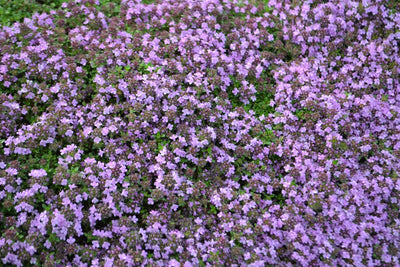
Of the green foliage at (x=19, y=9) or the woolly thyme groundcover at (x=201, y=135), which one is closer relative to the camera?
the woolly thyme groundcover at (x=201, y=135)

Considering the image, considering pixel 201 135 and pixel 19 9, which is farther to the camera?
pixel 19 9

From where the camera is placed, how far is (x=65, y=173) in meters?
4.70

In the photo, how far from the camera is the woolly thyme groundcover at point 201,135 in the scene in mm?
4547

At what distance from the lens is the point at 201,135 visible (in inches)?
201

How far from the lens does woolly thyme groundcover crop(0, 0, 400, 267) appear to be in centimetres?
455

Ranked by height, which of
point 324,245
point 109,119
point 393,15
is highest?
point 393,15

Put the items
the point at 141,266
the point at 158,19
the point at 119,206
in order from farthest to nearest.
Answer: the point at 158,19 → the point at 119,206 → the point at 141,266

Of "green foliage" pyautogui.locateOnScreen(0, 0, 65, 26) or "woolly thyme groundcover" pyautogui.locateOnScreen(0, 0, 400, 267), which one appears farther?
"green foliage" pyautogui.locateOnScreen(0, 0, 65, 26)

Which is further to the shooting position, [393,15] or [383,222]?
[393,15]

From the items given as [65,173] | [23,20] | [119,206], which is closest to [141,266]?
[119,206]

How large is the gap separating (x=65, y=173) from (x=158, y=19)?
10.1 feet

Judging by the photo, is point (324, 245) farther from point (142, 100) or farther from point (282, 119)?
point (142, 100)

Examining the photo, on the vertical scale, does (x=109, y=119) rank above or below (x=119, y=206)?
above

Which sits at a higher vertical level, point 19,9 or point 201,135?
point 19,9
